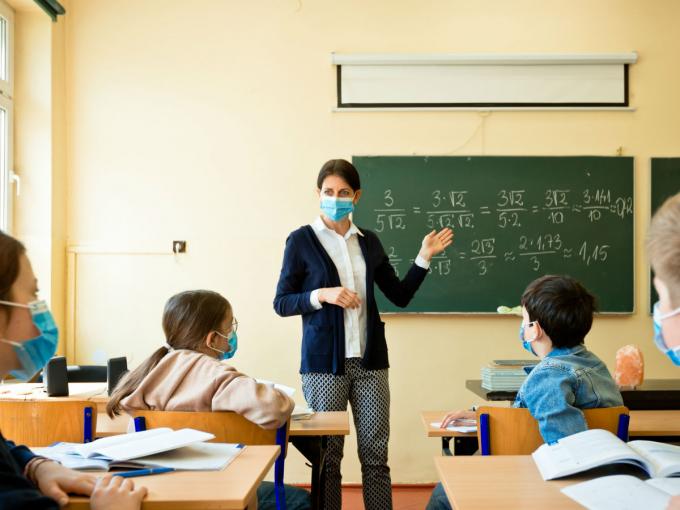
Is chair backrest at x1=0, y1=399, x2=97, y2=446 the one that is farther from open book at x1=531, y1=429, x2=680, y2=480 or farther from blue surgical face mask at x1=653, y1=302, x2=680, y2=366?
blue surgical face mask at x1=653, y1=302, x2=680, y2=366

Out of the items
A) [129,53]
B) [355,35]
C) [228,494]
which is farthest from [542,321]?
[129,53]

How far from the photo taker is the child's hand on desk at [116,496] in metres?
1.29

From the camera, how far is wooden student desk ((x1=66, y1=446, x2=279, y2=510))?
1313mm

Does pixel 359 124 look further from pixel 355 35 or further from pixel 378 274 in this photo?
pixel 378 274

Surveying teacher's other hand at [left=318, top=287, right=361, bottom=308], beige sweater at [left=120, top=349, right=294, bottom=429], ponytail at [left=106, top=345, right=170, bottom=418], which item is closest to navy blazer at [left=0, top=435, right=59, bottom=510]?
beige sweater at [left=120, top=349, right=294, bottom=429]

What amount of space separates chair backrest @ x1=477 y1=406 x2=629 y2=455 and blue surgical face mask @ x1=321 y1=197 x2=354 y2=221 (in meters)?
1.26

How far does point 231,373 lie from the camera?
2.17 meters

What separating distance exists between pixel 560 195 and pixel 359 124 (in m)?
1.29

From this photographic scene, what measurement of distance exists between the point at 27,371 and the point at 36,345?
0.05 meters

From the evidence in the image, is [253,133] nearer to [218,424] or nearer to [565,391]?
[218,424]

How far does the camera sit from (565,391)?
6.61ft

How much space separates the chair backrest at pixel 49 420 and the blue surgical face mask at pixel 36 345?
466 mm

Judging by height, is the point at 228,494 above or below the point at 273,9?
below

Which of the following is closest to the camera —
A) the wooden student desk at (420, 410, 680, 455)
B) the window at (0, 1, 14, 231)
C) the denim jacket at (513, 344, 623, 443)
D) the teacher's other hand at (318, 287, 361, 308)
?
the denim jacket at (513, 344, 623, 443)
